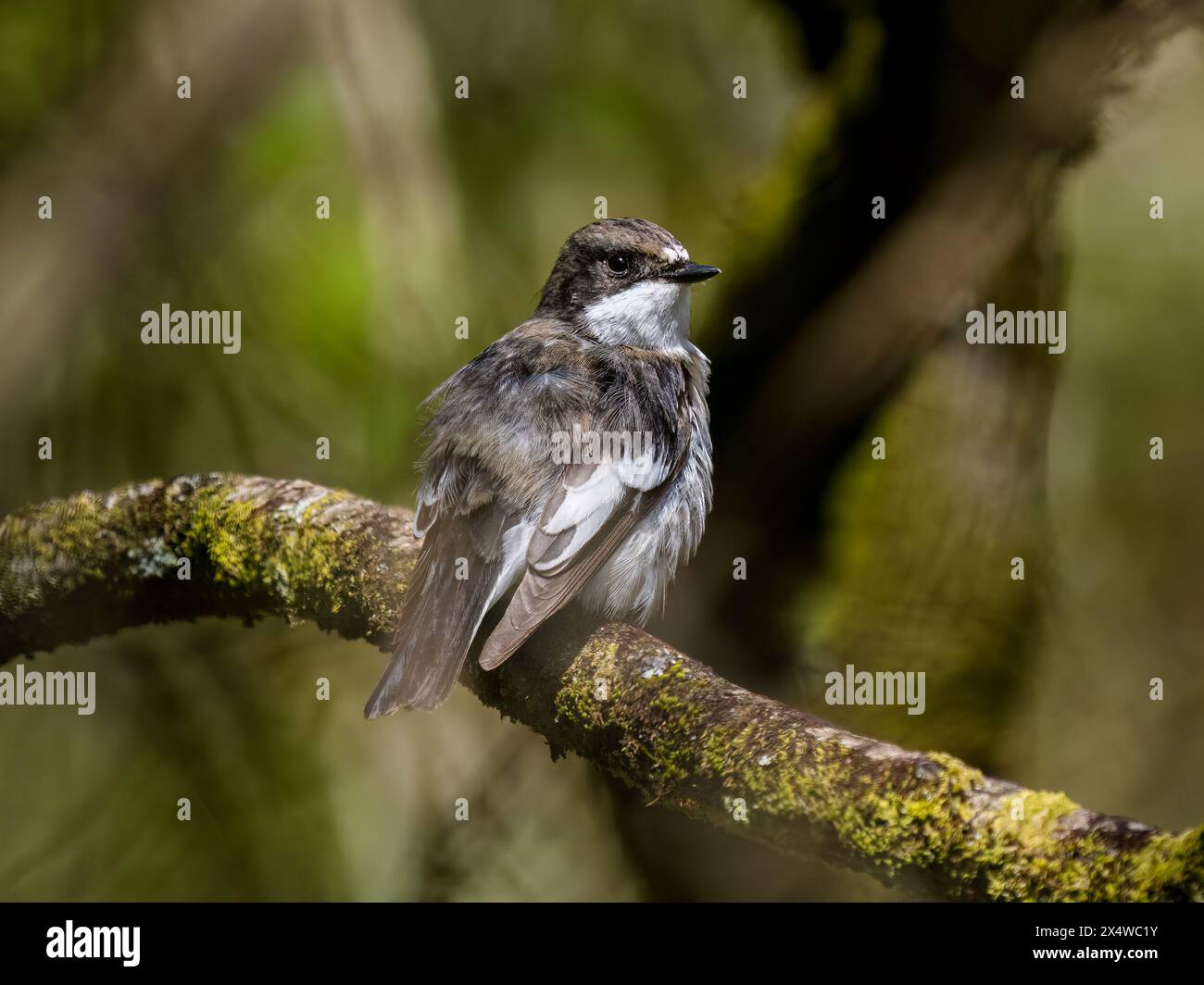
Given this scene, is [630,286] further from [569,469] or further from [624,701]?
[624,701]

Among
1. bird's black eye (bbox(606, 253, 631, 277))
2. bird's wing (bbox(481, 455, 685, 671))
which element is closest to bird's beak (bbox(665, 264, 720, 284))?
bird's black eye (bbox(606, 253, 631, 277))

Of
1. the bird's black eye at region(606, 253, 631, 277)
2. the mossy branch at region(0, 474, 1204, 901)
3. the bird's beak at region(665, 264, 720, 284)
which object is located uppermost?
the bird's black eye at region(606, 253, 631, 277)

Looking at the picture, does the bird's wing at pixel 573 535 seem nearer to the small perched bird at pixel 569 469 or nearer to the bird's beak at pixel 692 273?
the small perched bird at pixel 569 469

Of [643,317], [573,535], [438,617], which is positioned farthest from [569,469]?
[643,317]

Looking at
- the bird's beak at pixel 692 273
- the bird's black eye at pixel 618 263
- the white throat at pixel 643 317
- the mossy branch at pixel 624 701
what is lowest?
the mossy branch at pixel 624 701

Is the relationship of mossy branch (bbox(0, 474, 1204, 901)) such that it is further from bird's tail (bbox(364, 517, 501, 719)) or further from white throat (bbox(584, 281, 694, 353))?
white throat (bbox(584, 281, 694, 353))

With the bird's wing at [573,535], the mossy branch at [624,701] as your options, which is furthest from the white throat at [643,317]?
the mossy branch at [624,701]
